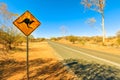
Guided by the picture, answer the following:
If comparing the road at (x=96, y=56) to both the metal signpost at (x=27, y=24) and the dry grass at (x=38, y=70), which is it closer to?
the dry grass at (x=38, y=70)

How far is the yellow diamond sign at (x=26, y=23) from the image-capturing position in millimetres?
6273

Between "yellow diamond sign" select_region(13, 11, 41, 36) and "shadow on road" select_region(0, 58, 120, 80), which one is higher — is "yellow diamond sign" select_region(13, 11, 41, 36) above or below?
above

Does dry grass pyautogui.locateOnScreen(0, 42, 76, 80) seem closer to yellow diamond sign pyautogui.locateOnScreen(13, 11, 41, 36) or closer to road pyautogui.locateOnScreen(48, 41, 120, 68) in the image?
yellow diamond sign pyautogui.locateOnScreen(13, 11, 41, 36)

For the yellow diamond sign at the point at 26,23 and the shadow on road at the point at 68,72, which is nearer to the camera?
the yellow diamond sign at the point at 26,23

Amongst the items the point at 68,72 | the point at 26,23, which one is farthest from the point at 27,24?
the point at 68,72

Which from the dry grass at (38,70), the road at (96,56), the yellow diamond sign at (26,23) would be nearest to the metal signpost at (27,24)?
the yellow diamond sign at (26,23)

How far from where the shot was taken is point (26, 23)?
6.34 metres

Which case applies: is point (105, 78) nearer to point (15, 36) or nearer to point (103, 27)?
point (15, 36)

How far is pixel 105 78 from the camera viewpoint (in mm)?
7895

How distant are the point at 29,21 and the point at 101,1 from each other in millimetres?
30426

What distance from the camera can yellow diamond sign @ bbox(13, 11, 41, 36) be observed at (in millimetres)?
6273

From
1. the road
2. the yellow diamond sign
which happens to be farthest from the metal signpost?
the road

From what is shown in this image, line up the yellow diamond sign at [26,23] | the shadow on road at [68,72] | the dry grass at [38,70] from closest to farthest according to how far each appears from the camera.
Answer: the yellow diamond sign at [26,23] → the shadow on road at [68,72] → the dry grass at [38,70]

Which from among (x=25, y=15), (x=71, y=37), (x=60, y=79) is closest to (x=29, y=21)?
(x=25, y=15)
